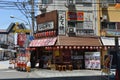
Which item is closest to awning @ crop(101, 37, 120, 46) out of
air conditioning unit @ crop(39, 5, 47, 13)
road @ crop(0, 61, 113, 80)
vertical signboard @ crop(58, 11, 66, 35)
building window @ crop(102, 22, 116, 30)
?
building window @ crop(102, 22, 116, 30)

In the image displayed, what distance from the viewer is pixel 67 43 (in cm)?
4025

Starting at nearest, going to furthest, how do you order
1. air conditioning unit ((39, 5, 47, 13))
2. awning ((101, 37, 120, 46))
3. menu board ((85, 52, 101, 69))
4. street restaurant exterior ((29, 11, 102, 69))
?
menu board ((85, 52, 101, 69)), street restaurant exterior ((29, 11, 102, 69)), awning ((101, 37, 120, 46)), air conditioning unit ((39, 5, 47, 13))

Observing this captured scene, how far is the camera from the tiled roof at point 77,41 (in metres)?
40.2

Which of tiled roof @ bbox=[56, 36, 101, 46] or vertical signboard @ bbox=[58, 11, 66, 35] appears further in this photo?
vertical signboard @ bbox=[58, 11, 66, 35]

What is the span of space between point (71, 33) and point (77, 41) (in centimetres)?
124

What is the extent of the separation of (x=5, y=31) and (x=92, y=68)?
387 feet

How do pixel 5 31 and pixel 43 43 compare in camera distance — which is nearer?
pixel 43 43

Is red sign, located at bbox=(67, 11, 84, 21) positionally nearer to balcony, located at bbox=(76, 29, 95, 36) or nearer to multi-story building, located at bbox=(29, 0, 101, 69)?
multi-story building, located at bbox=(29, 0, 101, 69)

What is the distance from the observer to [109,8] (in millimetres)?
43750

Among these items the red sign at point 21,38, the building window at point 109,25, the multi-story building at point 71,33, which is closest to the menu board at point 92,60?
the multi-story building at point 71,33

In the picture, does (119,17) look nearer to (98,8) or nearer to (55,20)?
(98,8)

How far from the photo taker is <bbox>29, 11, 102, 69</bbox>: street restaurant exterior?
40.2 metres

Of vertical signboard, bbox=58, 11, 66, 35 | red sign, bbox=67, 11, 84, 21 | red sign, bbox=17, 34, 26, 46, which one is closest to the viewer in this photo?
vertical signboard, bbox=58, 11, 66, 35

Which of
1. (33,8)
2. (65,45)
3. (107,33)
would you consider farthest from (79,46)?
(33,8)
